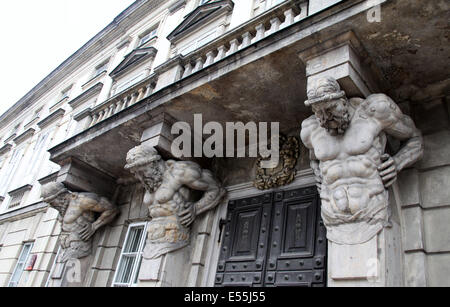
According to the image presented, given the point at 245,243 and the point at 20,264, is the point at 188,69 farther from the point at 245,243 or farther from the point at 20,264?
the point at 20,264

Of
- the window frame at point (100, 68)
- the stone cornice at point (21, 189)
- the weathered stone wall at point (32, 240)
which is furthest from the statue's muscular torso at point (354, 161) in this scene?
the stone cornice at point (21, 189)

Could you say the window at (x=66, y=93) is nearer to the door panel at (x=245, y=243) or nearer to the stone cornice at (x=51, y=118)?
the stone cornice at (x=51, y=118)

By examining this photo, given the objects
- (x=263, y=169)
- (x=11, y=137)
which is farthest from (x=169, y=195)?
(x=11, y=137)

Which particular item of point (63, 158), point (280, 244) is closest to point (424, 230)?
point (280, 244)

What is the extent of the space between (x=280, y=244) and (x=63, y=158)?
4.35 metres

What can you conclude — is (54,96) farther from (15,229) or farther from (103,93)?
(15,229)

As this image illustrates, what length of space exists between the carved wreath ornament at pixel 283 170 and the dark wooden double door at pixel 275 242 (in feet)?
0.47

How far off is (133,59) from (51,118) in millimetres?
4590

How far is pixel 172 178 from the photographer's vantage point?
4.68 metres

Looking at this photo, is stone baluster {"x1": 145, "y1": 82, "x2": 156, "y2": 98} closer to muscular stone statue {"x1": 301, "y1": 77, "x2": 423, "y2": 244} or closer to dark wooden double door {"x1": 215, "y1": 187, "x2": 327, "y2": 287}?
dark wooden double door {"x1": 215, "y1": 187, "x2": 327, "y2": 287}

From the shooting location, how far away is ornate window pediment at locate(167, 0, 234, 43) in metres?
7.57

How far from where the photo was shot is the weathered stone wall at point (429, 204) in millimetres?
2926

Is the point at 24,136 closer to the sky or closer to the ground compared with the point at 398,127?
closer to the sky

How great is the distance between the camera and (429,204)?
319 centimetres
